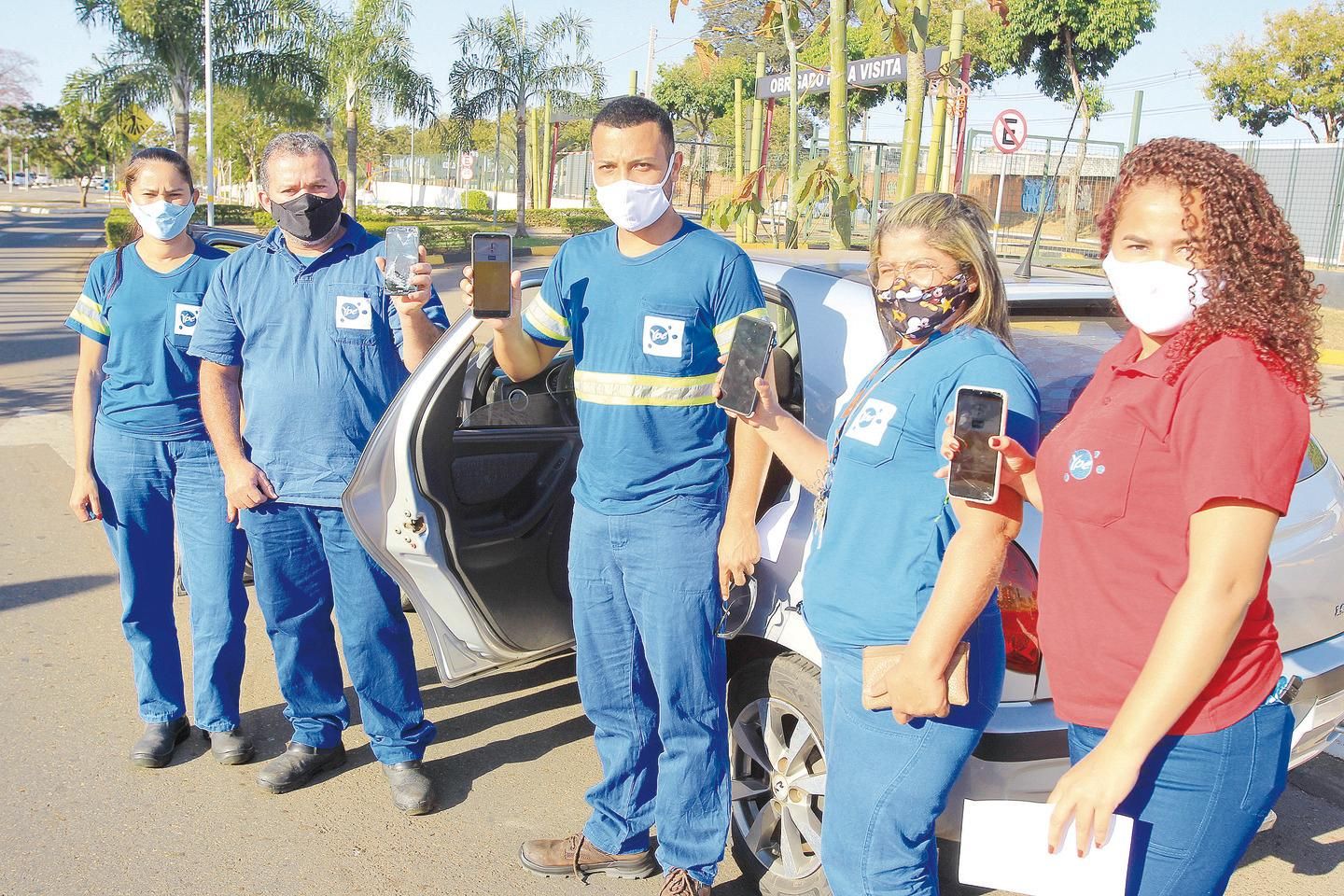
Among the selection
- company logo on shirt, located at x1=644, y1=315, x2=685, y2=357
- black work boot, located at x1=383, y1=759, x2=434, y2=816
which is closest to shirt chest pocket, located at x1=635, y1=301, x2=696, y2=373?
company logo on shirt, located at x1=644, y1=315, x2=685, y2=357

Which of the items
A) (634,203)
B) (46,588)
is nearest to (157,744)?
(46,588)

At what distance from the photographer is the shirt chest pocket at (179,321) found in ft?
12.1

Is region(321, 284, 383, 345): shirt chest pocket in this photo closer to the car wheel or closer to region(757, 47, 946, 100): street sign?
the car wheel

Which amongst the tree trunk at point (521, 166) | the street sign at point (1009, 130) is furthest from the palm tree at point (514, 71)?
the street sign at point (1009, 130)

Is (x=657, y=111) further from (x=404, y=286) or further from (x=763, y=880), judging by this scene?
(x=763, y=880)

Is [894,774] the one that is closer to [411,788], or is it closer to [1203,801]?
[1203,801]

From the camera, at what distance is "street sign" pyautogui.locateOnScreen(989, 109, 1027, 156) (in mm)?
12227

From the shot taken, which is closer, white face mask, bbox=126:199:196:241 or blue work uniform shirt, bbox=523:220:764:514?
blue work uniform shirt, bbox=523:220:764:514

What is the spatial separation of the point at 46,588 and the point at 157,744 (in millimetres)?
1992

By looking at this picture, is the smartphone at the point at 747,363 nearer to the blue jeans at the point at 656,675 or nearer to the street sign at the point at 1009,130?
the blue jeans at the point at 656,675

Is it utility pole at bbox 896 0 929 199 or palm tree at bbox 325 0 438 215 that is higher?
palm tree at bbox 325 0 438 215

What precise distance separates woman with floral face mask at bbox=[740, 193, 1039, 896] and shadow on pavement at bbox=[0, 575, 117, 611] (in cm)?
435

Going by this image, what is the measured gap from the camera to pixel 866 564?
2064 millimetres

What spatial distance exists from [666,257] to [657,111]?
14.8 inches
